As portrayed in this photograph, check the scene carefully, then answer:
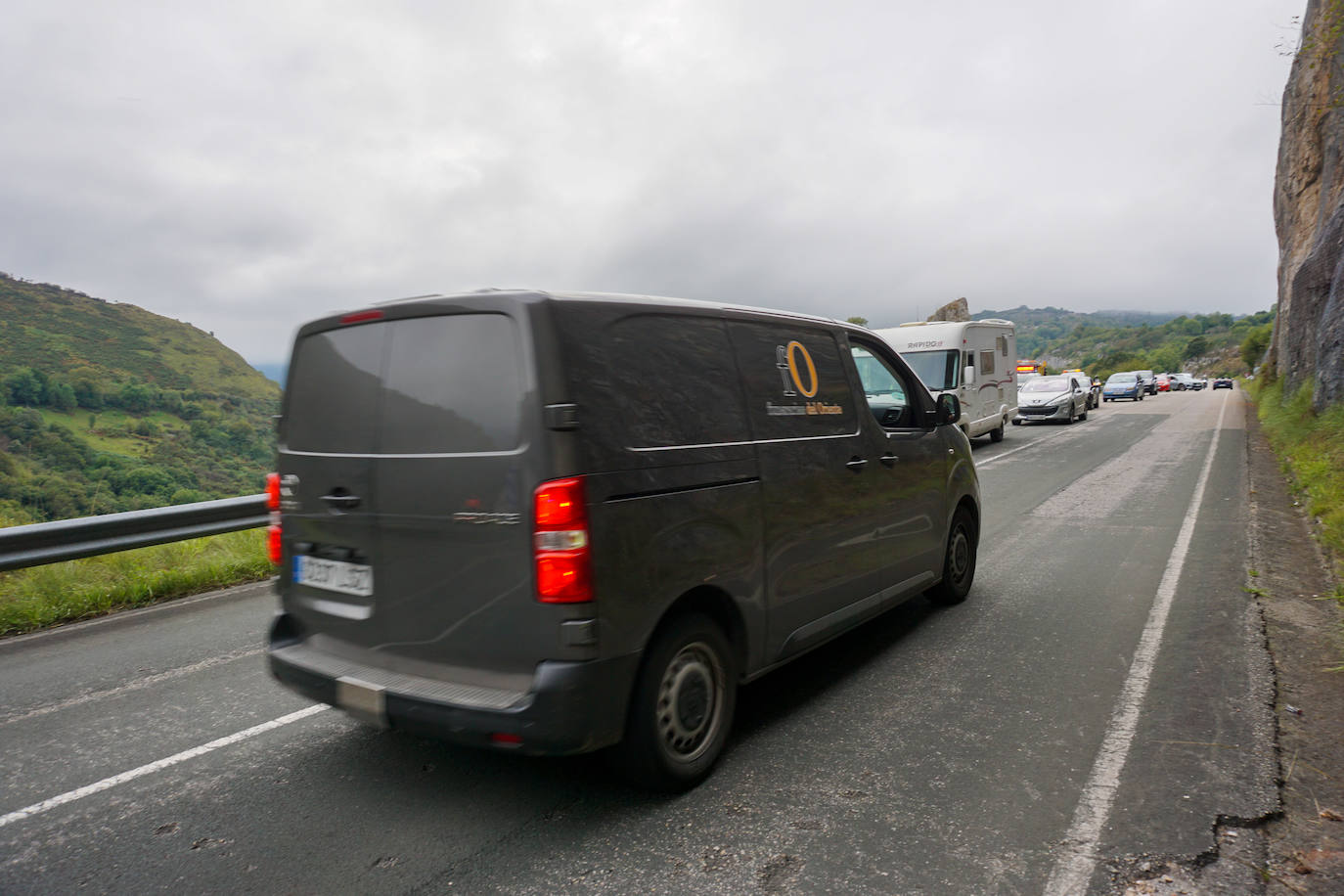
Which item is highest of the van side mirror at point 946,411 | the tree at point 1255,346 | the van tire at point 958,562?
the tree at point 1255,346

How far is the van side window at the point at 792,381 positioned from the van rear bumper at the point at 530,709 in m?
A: 1.41

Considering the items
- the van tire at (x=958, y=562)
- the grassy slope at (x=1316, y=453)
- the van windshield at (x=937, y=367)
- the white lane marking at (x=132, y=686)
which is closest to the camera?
the white lane marking at (x=132, y=686)

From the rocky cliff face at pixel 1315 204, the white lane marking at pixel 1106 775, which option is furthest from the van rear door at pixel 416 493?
the rocky cliff face at pixel 1315 204

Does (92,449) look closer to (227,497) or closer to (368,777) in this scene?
(227,497)

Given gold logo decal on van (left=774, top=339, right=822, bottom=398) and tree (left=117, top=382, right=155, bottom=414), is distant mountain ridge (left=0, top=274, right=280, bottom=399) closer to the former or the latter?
tree (left=117, top=382, right=155, bottom=414)

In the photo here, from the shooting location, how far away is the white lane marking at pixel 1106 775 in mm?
2842

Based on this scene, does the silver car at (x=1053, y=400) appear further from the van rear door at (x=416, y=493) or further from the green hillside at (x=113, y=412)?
the van rear door at (x=416, y=493)

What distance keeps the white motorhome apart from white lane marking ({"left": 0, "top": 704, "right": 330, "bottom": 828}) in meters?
14.8

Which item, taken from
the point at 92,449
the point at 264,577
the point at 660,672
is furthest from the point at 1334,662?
the point at 92,449

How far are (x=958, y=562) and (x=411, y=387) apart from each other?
4.45 metres

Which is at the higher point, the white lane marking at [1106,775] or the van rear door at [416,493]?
the van rear door at [416,493]

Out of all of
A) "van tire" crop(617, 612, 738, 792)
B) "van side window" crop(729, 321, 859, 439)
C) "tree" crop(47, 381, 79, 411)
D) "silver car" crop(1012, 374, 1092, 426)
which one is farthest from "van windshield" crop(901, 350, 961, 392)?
"tree" crop(47, 381, 79, 411)

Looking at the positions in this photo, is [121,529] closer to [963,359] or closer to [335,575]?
[335,575]

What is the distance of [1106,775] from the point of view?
355 centimetres
